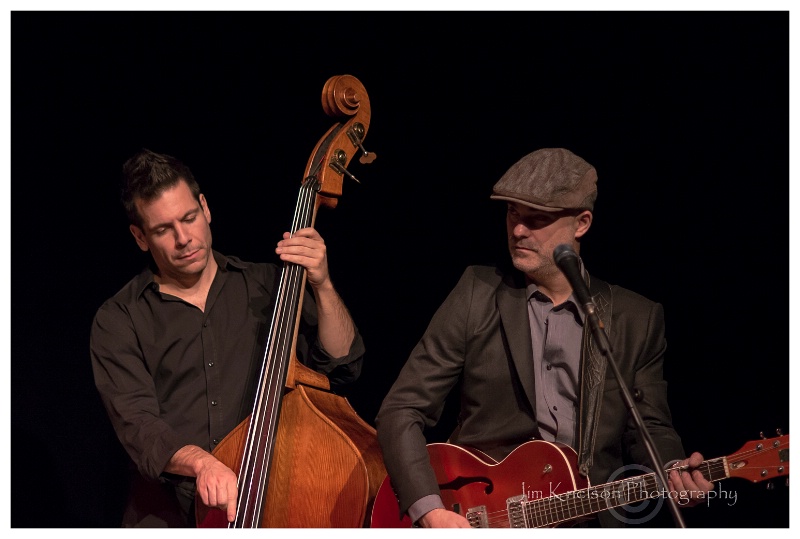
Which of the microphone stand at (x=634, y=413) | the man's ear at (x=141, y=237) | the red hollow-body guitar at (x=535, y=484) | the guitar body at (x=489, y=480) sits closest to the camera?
the microphone stand at (x=634, y=413)

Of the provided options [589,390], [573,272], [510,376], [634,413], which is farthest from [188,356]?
[634,413]

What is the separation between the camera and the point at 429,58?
12.2ft

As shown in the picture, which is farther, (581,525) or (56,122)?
(56,122)

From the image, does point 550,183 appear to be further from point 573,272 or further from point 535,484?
point 535,484

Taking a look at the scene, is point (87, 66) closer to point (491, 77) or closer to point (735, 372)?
point (491, 77)

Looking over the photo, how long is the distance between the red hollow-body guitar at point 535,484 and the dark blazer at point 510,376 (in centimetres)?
11

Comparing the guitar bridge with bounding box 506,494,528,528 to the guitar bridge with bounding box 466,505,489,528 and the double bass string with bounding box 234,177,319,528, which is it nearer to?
the guitar bridge with bounding box 466,505,489,528

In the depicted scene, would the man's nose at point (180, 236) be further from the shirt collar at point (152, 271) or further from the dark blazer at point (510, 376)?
the dark blazer at point (510, 376)

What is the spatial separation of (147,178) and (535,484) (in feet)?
5.06

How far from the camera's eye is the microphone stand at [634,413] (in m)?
2.12

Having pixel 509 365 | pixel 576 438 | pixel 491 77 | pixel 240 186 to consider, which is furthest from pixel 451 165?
pixel 576 438

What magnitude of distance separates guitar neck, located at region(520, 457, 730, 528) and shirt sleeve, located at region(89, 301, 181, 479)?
3.42ft

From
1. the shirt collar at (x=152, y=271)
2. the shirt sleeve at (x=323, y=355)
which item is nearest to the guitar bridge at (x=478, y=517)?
the shirt sleeve at (x=323, y=355)

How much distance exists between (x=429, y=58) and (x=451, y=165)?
0.42 metres
